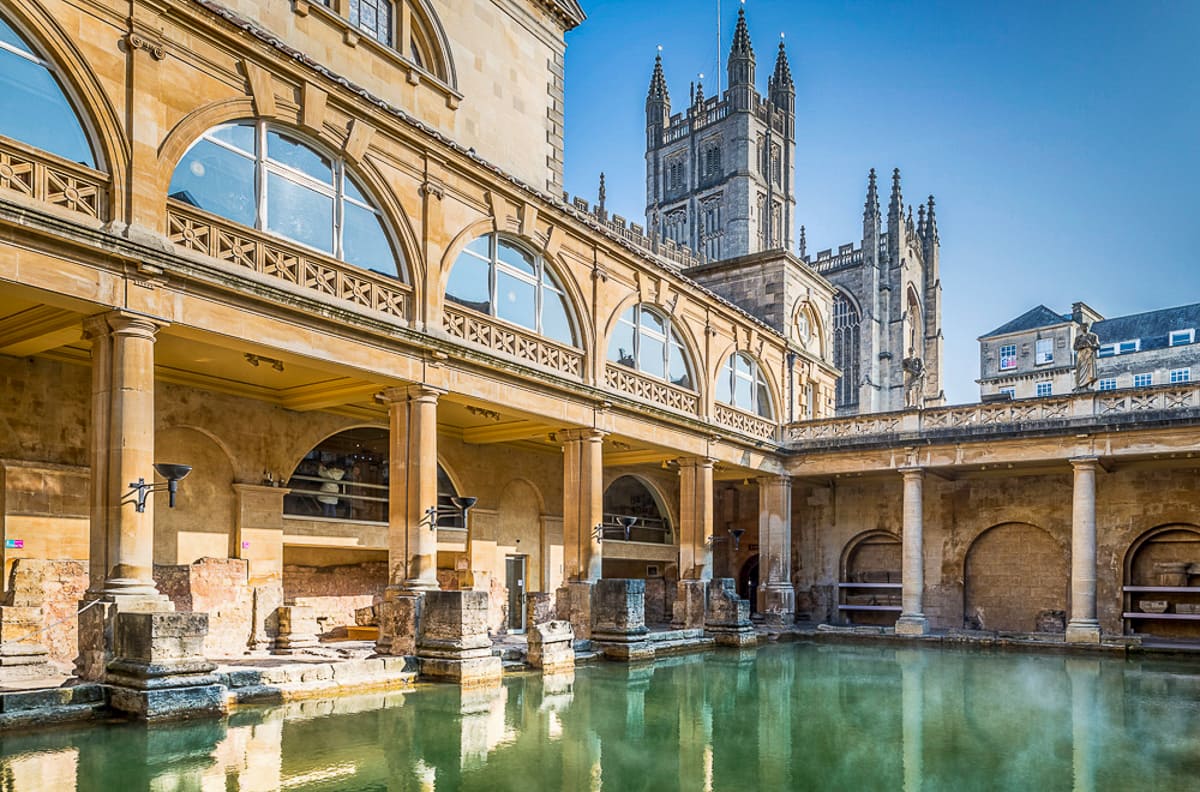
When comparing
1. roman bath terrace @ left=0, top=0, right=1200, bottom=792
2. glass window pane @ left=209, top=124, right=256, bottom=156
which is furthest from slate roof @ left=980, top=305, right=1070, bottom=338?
glass window pane @ left=209, top=124, right=256, bottom=156

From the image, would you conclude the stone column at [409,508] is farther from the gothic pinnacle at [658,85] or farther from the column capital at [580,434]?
the gothic pinnacle at [658,85]

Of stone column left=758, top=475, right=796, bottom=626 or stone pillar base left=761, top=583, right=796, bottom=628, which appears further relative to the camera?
stone column left=758, top=475, right=796, bottom=626

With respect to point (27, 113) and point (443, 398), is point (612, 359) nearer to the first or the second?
point (443, 398)

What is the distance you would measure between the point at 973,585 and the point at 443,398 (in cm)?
1870

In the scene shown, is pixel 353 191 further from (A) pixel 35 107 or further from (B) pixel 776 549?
(B) pixel 776 549

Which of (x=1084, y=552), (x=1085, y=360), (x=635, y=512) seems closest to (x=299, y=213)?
(x=635, y=512)

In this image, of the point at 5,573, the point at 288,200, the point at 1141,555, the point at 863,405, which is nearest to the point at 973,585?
the point at 1141,555

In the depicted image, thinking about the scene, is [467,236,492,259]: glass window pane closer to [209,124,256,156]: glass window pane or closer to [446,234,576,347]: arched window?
[446,234,576,347]: arched window

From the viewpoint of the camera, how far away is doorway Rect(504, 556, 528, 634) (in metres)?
24.4

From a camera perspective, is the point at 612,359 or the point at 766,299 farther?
the point at 766,299

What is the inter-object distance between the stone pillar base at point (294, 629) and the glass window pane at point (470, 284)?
248 inches

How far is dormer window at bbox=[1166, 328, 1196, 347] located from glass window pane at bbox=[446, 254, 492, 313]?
49.5 meters

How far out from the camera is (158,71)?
12.6m

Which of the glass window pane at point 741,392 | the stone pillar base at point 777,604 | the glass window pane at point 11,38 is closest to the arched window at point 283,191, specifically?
the glass window pane at point 11,38
